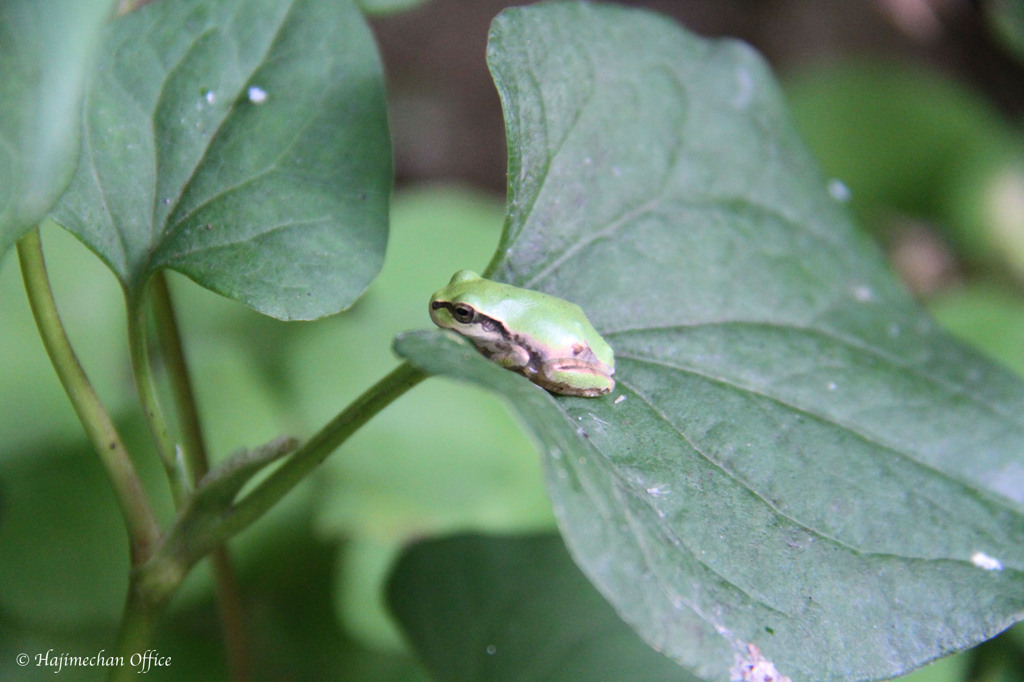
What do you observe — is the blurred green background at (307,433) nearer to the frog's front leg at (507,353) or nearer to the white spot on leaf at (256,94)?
the frog's front leg at (507,353)

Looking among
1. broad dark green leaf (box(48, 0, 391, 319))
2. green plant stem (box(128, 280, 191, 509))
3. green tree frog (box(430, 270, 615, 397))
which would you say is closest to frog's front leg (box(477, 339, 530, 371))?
green tree frog (box(430, 270, 615, 397))

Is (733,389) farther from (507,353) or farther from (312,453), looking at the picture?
(312,453)

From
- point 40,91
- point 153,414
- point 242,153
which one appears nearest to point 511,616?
point 153,414

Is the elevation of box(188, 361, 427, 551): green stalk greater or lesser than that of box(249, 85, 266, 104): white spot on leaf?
lesser

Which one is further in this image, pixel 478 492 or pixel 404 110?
pixel 404 110

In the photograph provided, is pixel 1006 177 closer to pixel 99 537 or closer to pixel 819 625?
pixel 819 625

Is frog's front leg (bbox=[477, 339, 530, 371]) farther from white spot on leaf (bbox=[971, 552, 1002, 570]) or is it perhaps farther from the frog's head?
white spot on leaf (bbox=[971, 552, 1002, 570])

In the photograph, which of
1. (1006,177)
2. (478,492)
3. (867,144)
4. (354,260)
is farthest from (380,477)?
(1006,177)
